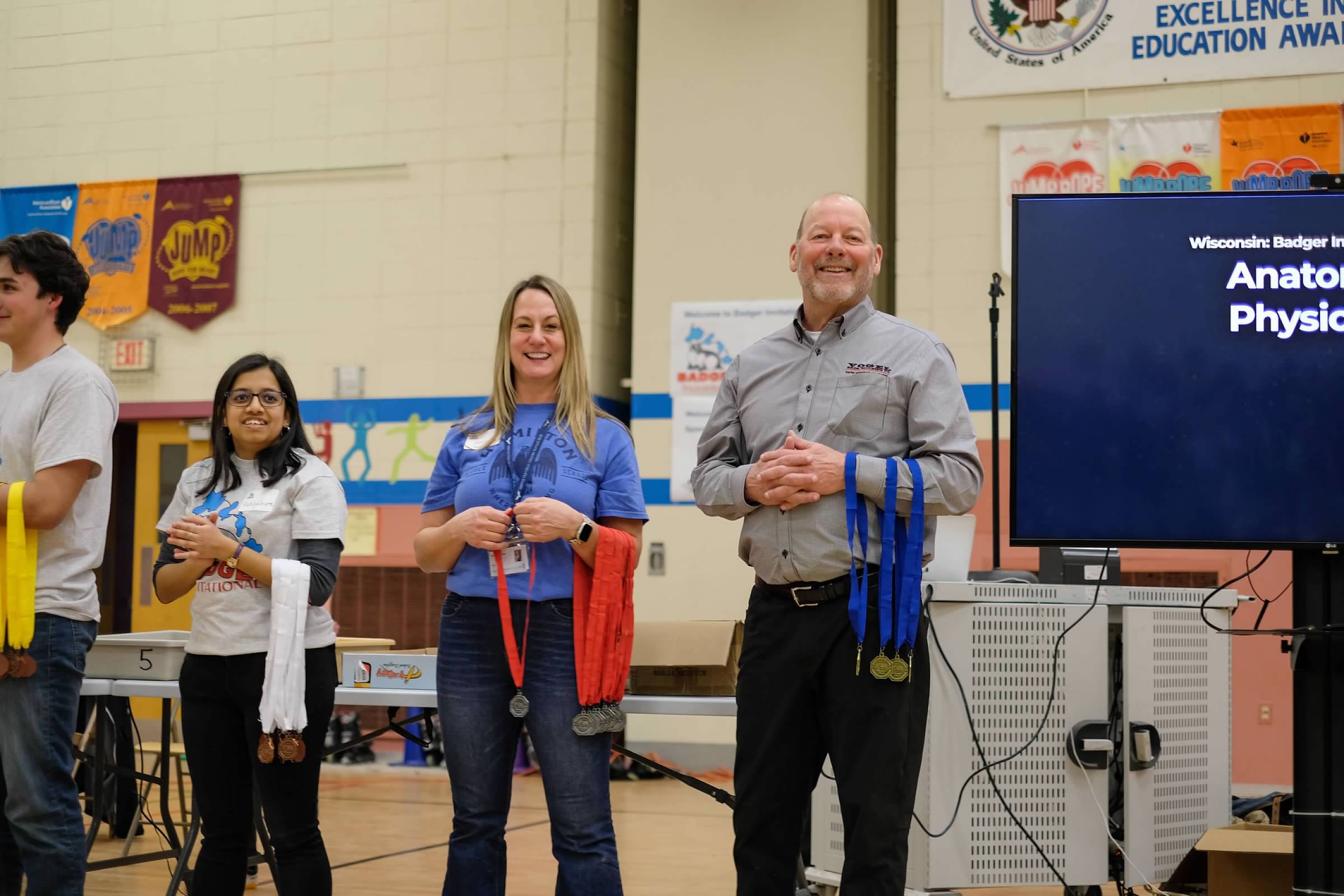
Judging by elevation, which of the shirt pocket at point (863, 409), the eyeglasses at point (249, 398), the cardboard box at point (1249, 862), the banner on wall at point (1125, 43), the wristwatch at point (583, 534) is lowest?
the cardboard box at point (1249, 862)

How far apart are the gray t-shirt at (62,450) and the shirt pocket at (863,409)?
143 centimetres

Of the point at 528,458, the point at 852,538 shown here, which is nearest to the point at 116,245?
the point at 528,458

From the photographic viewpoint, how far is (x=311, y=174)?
8.46 m

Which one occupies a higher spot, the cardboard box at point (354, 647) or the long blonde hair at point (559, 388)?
the long blonde hair at point (559, 388)

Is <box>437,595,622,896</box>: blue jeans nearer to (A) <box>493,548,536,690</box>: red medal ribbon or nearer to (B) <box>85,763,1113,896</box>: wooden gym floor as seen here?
(A) <box>493,548,536,690</box>: red medal ribbon

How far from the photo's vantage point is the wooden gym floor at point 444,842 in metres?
4.19

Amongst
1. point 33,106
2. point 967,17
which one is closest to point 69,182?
point 33,106

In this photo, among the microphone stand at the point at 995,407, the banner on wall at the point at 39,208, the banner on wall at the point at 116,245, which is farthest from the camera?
the banner on wall at the point at 39,208

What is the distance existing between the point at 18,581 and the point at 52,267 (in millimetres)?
659

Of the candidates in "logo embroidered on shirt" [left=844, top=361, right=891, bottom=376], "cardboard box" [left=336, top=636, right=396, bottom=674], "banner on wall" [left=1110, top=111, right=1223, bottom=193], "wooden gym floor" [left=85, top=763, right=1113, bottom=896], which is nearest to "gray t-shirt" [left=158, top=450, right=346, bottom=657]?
"cardboard box" [left=336, top=636, right=396, bottom=674]

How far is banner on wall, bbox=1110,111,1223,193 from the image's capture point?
7129 mm

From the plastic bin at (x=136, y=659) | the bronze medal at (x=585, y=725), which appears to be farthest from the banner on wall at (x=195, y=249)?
the bronze medal at (x=585, y=725)

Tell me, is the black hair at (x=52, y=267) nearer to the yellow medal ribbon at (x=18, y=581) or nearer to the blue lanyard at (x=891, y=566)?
the yellow medal ribbon at (x=18, y=581)

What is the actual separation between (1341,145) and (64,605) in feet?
22.4
